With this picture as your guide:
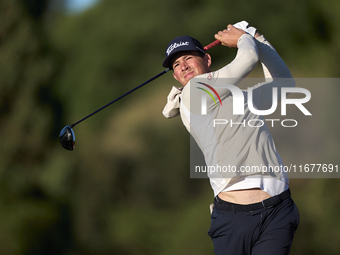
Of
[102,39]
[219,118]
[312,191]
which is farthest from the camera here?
[102,39]

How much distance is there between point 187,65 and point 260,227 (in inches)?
28.7

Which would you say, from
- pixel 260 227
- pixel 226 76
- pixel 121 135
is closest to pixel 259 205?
pixel 260 227

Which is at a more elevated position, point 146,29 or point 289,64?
point 146,29

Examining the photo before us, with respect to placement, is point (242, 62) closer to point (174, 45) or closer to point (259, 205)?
point (174, 45)

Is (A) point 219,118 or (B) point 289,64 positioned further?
(B) point 289,64

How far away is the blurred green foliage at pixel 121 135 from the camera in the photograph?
301cm

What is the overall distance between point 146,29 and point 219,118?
1.59m

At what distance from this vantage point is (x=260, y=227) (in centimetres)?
163

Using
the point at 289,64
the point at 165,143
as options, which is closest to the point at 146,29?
the point at 165,143

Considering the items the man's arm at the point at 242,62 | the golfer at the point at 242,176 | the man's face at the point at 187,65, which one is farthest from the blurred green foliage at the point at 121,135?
the man's arm at the point at 242,62

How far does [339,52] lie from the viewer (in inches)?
122

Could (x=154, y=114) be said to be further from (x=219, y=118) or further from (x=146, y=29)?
(x=219, y=118)

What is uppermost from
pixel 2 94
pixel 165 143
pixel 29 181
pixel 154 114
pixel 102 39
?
pixel 102 39

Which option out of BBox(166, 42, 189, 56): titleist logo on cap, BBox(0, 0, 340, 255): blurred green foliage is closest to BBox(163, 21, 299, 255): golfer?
BBox(166, 42, 189, 56): titleist logo on cap
